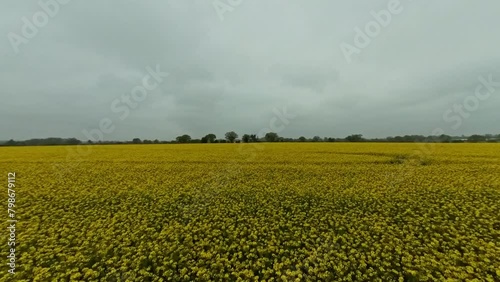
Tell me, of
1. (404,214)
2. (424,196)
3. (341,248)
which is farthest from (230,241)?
(424,196)

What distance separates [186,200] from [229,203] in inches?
85.0

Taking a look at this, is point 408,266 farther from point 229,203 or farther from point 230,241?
point 229,203

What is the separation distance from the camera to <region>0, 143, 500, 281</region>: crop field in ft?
18.8

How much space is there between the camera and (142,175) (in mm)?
15055

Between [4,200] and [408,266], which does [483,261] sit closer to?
[408,266]

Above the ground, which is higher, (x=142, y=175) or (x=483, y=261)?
(x=142, y=175)

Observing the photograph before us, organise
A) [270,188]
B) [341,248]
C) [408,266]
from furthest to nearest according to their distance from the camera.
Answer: [270,188] → [341,248] → [408,266]

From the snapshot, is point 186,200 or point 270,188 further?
point 270,188

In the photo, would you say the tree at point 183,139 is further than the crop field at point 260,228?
Yes

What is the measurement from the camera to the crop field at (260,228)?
18.8 feet

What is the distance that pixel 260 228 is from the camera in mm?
7711

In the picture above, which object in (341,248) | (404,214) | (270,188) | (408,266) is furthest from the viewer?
(270,188)

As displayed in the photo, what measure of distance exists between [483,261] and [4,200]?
1908 cm

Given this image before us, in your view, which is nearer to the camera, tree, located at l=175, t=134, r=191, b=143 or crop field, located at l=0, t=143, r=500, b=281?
crop field, located at l=0, t=143, r=500, b=281
